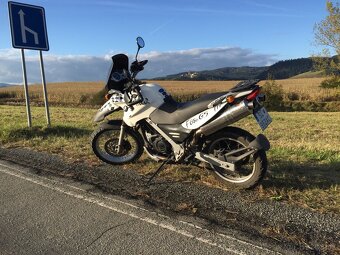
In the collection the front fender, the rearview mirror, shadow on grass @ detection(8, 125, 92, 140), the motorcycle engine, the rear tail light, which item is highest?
the rearview mirror

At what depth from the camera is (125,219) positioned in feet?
13.3

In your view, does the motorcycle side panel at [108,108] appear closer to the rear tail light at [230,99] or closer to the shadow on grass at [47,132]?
the rear tail light at [230,99]

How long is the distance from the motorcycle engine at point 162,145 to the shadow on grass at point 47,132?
403 centimetres

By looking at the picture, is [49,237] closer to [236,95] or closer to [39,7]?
[236,95]

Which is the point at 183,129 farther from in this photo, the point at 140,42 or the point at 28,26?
the point at 28,26

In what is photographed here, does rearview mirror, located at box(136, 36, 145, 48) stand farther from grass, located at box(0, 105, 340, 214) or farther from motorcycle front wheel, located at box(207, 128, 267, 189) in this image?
grass, located at box(0, 105, 340, 214)

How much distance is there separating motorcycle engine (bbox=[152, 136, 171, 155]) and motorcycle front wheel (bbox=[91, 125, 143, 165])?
593 millimetres

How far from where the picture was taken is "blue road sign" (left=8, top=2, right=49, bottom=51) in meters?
9.48

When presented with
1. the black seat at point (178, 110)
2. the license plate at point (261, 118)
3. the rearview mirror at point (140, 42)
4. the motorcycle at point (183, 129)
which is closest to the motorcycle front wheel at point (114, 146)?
the motorcycle at point (183, 129)

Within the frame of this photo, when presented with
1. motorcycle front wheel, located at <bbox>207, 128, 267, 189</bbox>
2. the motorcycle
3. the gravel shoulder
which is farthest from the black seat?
the gravel shoulder

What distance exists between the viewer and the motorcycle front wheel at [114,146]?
6.11 meters

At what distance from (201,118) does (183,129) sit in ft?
1.04

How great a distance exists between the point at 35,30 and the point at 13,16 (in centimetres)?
63

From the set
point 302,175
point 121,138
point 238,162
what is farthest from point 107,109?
point 302,175
